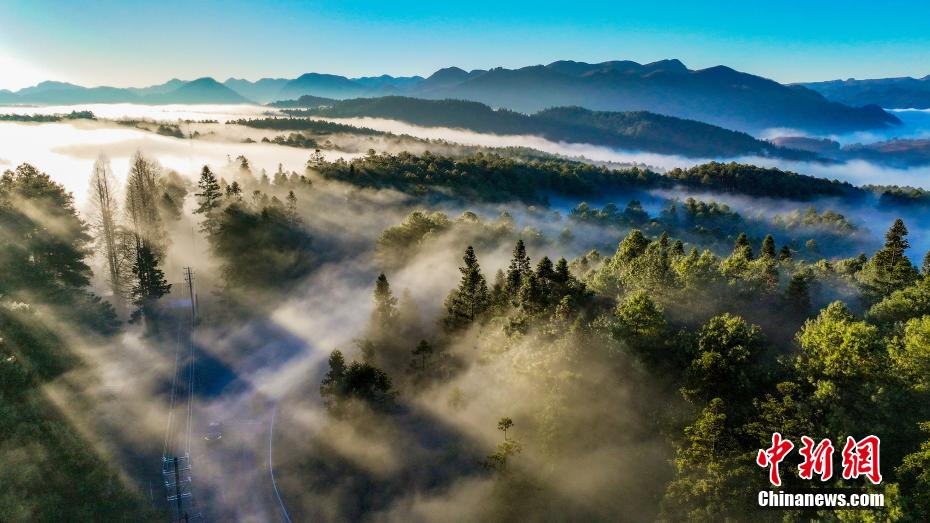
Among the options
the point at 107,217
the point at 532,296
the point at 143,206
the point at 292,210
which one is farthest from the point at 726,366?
the point at 143,206

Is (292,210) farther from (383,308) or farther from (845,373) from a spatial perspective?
(845,373)

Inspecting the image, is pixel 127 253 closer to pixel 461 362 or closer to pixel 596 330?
pixel 461 362

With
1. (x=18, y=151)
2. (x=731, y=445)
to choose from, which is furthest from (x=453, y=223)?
(x=18, y=151)

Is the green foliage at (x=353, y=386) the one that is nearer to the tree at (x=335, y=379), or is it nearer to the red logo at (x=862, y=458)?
the tree at (x=335, y=379)

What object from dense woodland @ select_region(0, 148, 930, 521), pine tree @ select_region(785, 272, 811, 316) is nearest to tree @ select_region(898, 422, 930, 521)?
dense woodland @ select_region(0, 148, 930, 521)

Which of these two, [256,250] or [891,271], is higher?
[256,250]

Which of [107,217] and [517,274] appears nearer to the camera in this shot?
[517,274]
